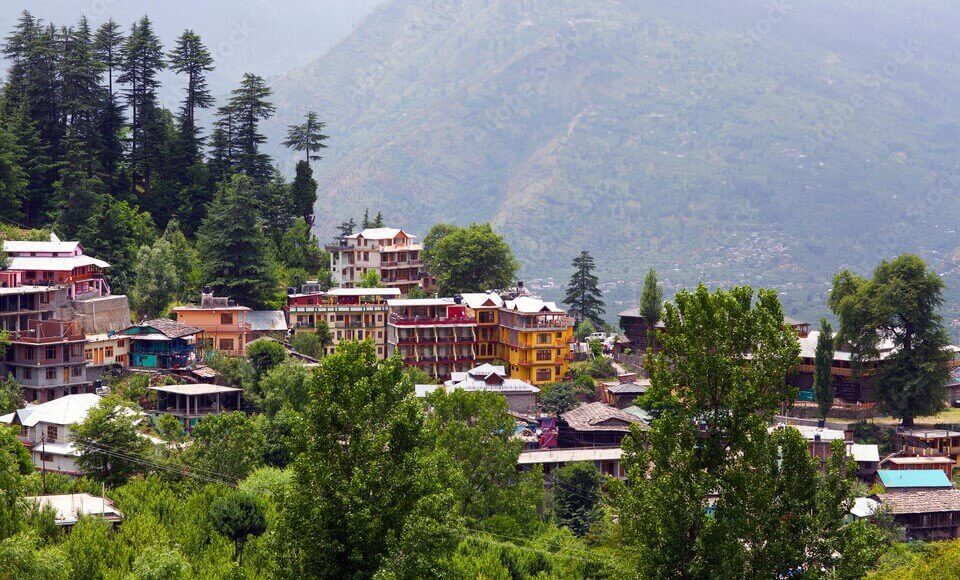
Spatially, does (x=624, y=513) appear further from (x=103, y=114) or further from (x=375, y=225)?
(x=375, y=225)

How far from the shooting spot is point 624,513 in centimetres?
4109

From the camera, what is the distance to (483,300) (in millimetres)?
105688

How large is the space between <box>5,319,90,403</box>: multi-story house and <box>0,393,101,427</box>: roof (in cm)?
598

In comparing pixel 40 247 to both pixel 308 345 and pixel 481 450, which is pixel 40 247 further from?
pixel 481 450

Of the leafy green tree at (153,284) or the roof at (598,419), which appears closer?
the roof at (598,419)

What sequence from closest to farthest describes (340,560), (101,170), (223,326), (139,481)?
(340,560)
(139,481)
(223,326)
(101,170)

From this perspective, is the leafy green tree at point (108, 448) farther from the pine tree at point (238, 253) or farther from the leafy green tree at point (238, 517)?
the pine tree at point (238, 253)

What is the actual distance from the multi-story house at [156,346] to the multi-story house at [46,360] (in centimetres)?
467

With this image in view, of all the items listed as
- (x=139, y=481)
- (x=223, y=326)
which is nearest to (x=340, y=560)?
(x=139, y=481)

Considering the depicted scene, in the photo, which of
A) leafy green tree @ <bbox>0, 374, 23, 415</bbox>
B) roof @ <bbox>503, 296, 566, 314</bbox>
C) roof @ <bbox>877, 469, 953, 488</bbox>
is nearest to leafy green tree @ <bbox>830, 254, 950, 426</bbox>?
roof @ <bbox>877, 469, 953, 488</bbox>

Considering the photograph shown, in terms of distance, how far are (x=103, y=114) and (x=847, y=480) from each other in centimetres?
8541

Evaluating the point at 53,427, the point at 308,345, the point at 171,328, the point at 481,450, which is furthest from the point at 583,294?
the point at 53,427

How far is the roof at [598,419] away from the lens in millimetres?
88875

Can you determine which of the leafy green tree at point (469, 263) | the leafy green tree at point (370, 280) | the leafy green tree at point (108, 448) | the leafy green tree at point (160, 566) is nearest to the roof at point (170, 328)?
the leafy green tree at point (108, 448)
